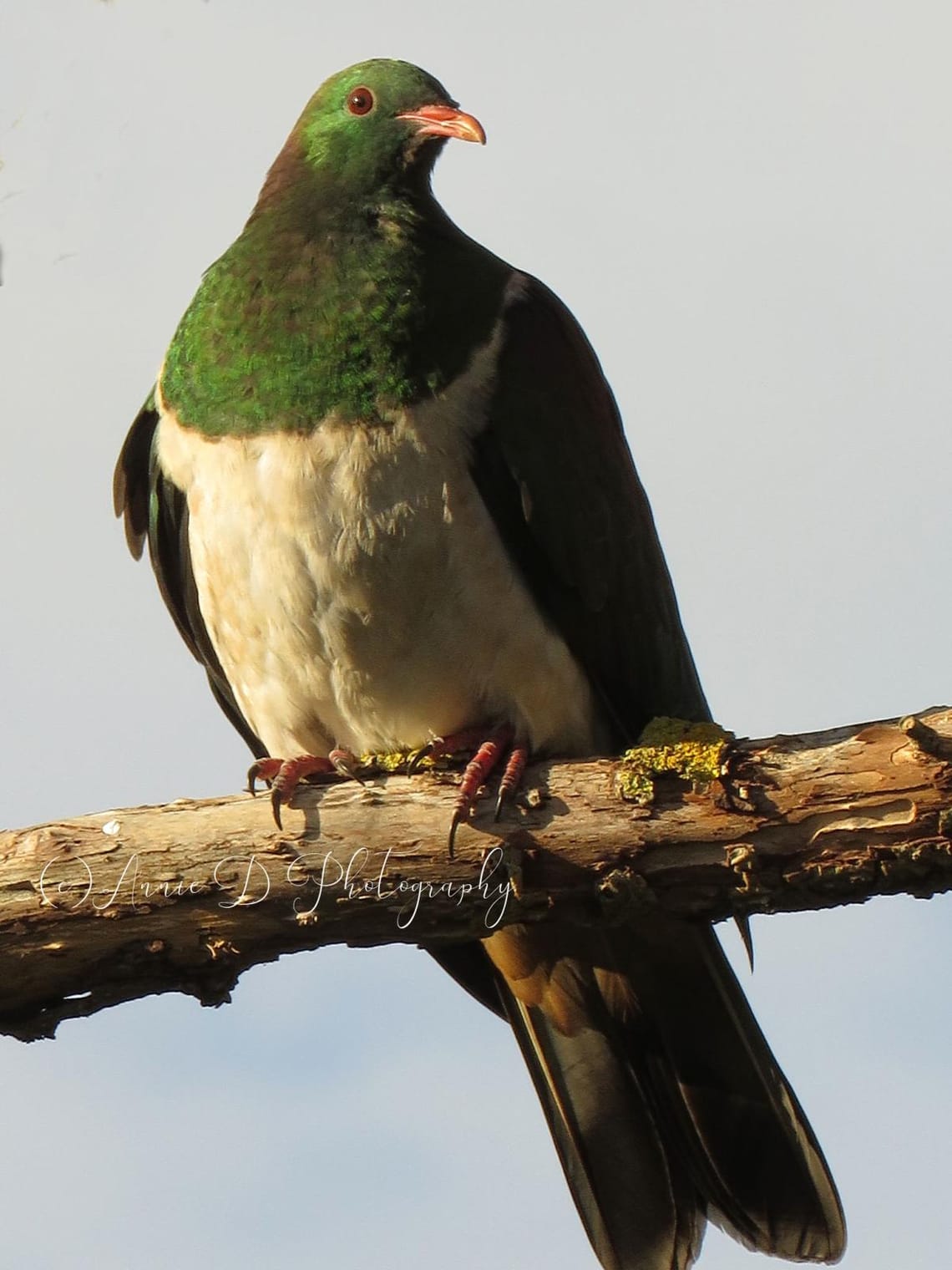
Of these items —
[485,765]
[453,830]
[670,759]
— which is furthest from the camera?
[485,765]

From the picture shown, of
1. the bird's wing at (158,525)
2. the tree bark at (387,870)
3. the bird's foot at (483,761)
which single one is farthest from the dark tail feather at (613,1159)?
the bird's wing at (158,525)

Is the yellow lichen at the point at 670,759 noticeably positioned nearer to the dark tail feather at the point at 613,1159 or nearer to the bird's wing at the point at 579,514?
the bird's wing at the point at 579,514

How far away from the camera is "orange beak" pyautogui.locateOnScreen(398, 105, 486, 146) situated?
14.0 feet

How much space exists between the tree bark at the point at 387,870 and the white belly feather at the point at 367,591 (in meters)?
0.52

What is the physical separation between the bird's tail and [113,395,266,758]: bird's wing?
1113 mm

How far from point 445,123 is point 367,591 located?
1229 mm

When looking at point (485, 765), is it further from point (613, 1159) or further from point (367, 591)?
point (613, 1159)

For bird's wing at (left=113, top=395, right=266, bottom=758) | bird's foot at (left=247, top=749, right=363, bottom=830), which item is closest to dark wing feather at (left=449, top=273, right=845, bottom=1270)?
bird's foot at (left=247, top=749, right=363, bottom=830)

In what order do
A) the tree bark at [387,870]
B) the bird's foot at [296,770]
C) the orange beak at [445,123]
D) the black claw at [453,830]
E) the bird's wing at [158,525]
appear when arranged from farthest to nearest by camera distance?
the bird's wing at [158,525] → the orange beak at [445,123] → the bird's foot at [296,770] → the black claw at [453,830] → the tree bark at [387,870]

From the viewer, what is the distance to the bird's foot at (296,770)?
11.8 ft

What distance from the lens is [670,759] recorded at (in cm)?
334

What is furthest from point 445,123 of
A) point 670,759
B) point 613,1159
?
point 613,1159

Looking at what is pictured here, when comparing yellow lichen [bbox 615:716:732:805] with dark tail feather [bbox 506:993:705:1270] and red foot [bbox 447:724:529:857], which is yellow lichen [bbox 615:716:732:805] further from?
dark tail feather [bbox 506:993:705:1270]

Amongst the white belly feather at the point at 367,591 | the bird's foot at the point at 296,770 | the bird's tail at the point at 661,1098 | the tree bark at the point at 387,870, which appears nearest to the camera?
the tree bark at the point at 387,870
